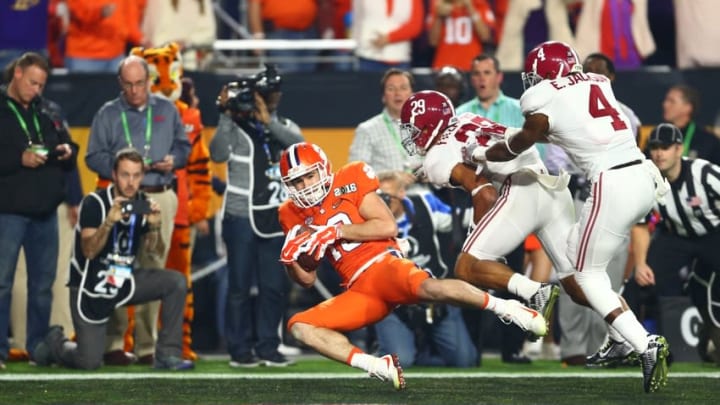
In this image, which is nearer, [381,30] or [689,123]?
[689,123]

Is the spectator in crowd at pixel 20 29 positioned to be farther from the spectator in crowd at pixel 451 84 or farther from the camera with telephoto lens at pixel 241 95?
the spectator in crowd at pixel 451 84

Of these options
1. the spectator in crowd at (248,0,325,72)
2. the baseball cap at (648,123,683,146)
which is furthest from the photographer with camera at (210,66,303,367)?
the baseball cap at (648,123,683,146)

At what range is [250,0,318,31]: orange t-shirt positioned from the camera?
12.0 metres

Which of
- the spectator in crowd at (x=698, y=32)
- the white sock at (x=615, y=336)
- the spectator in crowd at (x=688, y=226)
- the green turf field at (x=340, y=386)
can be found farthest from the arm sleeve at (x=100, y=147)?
the spectator in crowd at (x=698, y=32)

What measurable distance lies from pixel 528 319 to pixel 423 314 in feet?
8.78

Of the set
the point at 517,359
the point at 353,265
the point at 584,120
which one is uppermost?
the point at 584,120

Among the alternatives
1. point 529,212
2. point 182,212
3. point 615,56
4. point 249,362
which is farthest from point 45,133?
point 615,56

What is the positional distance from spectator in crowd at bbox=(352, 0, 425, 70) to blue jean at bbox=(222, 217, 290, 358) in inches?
78.2

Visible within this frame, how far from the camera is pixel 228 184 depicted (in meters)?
10.5

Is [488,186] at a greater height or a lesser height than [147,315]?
greater

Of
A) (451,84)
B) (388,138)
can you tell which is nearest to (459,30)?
(451,84)

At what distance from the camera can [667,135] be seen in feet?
32.8

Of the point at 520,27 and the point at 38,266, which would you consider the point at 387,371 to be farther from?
the point at 520,27

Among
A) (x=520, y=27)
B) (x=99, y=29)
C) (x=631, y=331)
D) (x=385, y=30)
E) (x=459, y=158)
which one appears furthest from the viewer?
(x=520, y=27)
